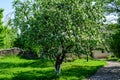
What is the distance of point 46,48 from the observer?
88.2 feet

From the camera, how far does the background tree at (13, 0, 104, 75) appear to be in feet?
85.0

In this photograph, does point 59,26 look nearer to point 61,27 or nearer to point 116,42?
point 61,27

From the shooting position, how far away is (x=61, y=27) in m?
26.0

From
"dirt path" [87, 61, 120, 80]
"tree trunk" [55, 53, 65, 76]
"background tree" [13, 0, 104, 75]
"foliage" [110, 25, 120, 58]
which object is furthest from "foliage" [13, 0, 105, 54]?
"foliage" [110, 25, 120, 58]

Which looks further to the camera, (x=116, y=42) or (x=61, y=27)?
(x=116, y=42)

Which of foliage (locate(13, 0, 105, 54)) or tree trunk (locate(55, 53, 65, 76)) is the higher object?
foliage (locate(13, 0, 105, 54))

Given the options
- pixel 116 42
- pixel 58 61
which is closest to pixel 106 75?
pixel 58 61

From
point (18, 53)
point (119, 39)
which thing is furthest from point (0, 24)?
point (119, 39)

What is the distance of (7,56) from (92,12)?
24.0 metres

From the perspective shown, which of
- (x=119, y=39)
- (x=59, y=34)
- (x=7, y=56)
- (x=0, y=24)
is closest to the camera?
(x=59, y=34)

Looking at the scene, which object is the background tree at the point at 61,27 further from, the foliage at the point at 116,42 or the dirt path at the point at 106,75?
the foliage at the point at 116,42

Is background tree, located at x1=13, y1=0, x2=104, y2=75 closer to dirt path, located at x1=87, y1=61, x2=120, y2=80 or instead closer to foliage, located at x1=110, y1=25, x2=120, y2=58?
dirt path, located at x1=87, y1=61, x2=120, y2=80

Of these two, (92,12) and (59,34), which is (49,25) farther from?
(92,12)

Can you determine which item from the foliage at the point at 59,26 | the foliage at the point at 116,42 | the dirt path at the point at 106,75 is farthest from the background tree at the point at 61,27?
the foliage at the point at 116,42
